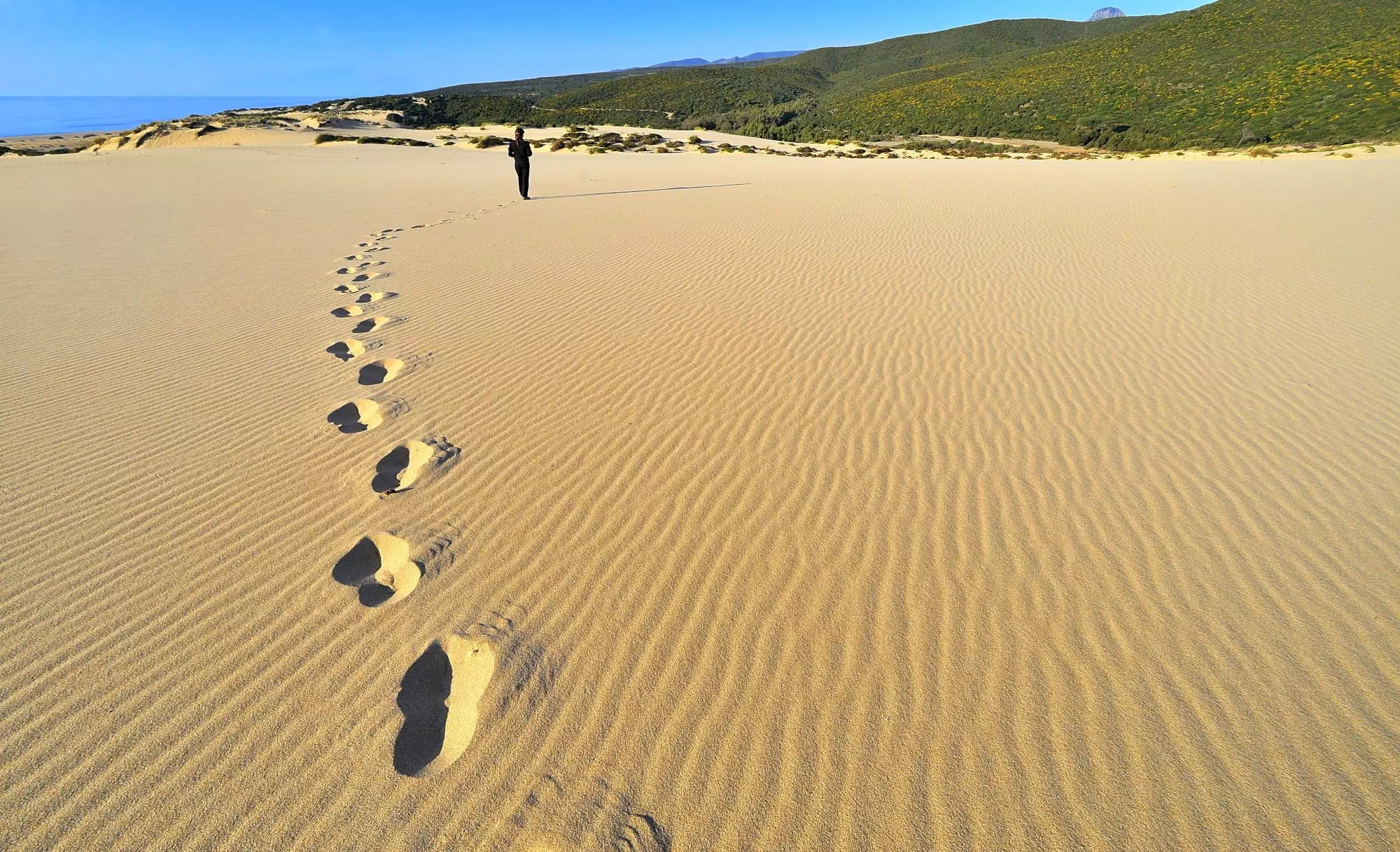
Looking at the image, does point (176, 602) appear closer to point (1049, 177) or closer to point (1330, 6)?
point (1049, 177)

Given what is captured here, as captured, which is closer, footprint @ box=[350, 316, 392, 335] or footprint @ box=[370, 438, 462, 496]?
footprint @ box=[370, 438, 462, 496]

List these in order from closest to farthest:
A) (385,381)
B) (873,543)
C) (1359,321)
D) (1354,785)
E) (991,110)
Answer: (1354,785), (873,543), (385,381), (1359,321), (991,110)

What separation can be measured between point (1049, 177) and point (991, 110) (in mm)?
27319

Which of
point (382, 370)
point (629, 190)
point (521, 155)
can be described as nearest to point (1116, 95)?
point (629, 190)

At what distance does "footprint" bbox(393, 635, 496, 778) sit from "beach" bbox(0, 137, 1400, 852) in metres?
0.01

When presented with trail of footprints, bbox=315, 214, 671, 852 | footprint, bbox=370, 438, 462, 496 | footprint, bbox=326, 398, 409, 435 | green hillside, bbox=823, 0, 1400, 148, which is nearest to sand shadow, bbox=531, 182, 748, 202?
footprint, bbox=326, 398, 409, 435

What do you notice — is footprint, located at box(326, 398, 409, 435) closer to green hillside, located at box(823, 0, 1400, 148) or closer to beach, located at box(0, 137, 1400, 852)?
beach, located at box(0, 137, 1400, 852)

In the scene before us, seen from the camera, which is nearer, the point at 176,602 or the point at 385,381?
the point at 176,602

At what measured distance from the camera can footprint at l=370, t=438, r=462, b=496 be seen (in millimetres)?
3389

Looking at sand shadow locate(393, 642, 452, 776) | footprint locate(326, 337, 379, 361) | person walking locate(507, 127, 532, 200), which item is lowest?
sand shadow locate(393, 642, 452, 776)

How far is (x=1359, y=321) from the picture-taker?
19.1ft

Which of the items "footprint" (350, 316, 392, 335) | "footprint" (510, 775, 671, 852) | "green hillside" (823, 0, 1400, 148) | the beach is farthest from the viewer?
"green hillside" (823, 0, 1400, 148)

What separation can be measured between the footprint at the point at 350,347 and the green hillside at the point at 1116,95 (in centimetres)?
3342

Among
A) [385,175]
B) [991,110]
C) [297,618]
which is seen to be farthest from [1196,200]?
[991,110]
